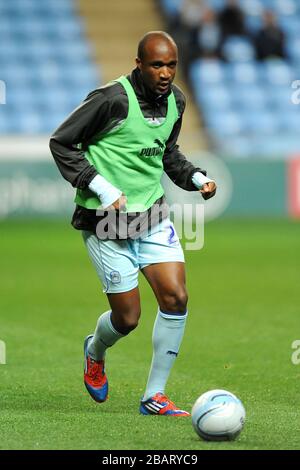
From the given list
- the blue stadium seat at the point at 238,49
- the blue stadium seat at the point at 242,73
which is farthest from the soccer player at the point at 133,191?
the blue stadium seat at the point at 238,49

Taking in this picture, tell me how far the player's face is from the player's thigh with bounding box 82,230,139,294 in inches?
38.9

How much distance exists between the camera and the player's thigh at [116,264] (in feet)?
21.1

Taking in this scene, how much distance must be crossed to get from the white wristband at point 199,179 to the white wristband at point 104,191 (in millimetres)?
628

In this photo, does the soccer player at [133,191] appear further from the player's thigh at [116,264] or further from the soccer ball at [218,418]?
the soccer ball at [218,418]

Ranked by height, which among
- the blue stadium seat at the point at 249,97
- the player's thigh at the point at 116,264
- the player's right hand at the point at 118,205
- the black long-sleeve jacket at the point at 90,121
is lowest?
the blue stadium seat at the point at 249,97

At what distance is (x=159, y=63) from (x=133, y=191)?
80 cm

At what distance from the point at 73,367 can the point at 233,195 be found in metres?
12.4

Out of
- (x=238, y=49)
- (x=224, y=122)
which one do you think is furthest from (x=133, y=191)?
(x=238, y=49)

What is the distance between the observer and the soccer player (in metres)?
6.21

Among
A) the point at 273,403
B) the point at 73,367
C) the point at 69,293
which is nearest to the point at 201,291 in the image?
the point at 69,293

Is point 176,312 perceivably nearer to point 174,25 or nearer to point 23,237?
point 23,237

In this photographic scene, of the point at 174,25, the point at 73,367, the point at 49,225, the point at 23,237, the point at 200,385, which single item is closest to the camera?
the point at 200,385

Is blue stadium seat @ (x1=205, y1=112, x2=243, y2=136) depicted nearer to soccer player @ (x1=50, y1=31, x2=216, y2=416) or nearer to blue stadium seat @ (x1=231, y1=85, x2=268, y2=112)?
blue stadium seat @ (x1=231, y1=85, x2=268, y2=112)

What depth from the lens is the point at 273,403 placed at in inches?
267
